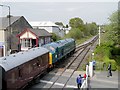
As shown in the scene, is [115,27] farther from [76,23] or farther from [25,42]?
[76,23]

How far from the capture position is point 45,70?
26.4 metres

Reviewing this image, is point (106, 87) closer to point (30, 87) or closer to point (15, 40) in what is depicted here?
point (30, 87)

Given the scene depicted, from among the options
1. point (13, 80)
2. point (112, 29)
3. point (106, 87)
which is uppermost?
point (112, 29)

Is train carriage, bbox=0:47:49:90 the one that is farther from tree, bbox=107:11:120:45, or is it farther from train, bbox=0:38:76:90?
tree, bbox=107:11:120:45

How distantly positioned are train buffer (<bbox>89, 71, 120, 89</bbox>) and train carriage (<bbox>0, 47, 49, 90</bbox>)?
15.1 ft

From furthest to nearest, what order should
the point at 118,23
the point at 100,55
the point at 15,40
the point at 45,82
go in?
the point at 15,40 → the point at 118,23 → the point at 100,55 → the point at 45,82

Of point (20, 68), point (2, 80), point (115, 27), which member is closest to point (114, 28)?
point (115, 27)

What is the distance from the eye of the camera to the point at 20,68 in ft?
59.1

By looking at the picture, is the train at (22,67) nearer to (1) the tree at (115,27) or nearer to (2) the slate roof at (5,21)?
(1) the tree at (115,27)

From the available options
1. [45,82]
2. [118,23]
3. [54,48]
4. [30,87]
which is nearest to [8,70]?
[30,87]

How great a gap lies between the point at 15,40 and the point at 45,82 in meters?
32.0

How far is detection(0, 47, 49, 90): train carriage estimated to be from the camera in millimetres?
15322

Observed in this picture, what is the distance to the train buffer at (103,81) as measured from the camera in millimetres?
22109

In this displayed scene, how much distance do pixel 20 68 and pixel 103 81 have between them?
8846mm
